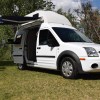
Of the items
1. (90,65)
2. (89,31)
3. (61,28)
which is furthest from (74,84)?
(89,31)

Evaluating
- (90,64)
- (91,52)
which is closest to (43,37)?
(91,52)

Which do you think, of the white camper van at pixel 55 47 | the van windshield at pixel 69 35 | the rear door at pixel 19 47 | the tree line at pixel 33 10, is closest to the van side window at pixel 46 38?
the white camper van at pixel 55 47

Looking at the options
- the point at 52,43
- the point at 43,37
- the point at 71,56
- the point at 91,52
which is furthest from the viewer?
the point at 43,37

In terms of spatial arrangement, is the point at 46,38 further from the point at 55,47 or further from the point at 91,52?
the point at 91,52

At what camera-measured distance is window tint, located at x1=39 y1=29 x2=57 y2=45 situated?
11.1 m

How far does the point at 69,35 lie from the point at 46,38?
898 millimetres

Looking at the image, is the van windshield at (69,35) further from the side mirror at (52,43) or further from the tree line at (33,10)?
the tree line at (33,10)

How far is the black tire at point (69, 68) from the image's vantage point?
33.1 ft

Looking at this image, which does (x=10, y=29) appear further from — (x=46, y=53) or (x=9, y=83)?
(x=9, y=83)

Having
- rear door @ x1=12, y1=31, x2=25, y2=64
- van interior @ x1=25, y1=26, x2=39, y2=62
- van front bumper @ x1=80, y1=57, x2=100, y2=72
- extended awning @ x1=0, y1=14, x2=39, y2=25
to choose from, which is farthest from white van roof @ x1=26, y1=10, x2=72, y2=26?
van front bumper @ x1=80, y1=57, x2=100, y2=72

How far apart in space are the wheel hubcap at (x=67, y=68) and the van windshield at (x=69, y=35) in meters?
0.91

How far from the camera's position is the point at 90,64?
31.9 feet

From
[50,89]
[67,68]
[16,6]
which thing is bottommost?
[50,89]

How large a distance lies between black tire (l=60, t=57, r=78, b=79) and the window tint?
3.06 ft
